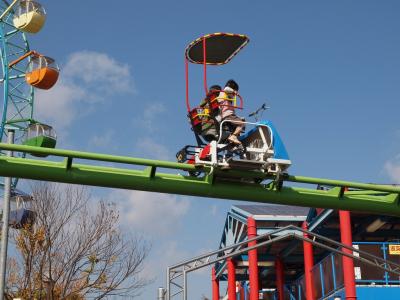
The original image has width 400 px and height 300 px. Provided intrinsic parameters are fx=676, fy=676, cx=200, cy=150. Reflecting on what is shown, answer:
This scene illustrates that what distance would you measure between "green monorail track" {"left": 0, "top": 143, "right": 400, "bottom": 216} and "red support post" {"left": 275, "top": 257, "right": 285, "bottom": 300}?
18.7 metres

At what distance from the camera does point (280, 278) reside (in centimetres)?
2978

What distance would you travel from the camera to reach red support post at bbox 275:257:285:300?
29445 mm

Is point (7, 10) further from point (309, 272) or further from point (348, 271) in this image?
point (348, 271)

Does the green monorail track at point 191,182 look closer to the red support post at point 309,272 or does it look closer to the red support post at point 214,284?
the red support post at point 309,272

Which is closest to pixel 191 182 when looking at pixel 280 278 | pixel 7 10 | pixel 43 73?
pixel 43 73

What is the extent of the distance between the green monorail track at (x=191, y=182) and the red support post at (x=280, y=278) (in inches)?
736

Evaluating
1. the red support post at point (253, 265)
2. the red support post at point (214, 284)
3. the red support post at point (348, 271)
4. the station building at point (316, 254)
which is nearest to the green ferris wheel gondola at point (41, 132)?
the station building at point (316, 254)

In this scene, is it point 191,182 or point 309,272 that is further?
point 309,272

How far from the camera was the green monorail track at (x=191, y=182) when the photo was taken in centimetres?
964

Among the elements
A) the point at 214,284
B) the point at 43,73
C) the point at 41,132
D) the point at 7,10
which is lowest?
the point at 214,284

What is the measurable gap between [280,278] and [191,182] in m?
20.5

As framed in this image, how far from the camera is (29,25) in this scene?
26109 mm

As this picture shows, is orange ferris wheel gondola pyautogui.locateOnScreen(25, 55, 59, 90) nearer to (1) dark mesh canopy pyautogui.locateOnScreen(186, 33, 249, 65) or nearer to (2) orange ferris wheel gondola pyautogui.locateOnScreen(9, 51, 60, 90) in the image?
(2) orange ferris wheel gondola pyautogui.locateOnScreen(9, 51, 60, 90)

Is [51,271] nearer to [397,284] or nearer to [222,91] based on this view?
[397,284]
